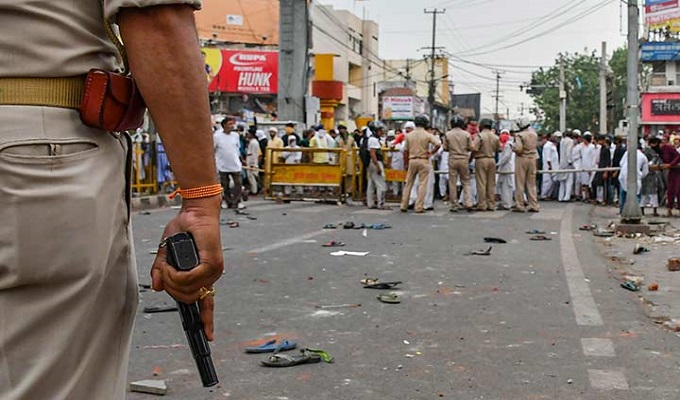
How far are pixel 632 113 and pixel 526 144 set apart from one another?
5.32 m

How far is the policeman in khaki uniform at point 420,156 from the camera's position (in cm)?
1730

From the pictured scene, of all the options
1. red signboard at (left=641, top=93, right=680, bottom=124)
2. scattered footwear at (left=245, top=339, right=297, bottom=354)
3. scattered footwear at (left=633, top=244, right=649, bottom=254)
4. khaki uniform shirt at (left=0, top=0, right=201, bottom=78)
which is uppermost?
red signboard at (left=641, top=93, right=680, bottom=124)

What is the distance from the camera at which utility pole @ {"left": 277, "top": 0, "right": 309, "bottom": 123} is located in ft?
101

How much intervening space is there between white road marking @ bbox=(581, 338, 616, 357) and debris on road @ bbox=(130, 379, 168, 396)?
264 cm

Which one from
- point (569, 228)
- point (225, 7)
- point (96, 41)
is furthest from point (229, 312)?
point (225, 7)

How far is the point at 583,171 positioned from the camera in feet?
73.4

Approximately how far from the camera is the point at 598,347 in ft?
18.9

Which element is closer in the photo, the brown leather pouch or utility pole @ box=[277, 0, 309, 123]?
the brown leather pouch

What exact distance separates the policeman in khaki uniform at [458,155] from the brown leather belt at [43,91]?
16.4m

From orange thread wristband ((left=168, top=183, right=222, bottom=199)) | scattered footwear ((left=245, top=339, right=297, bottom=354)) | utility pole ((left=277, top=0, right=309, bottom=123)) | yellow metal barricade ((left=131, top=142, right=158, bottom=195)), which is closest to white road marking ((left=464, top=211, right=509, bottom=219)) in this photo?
yellow metal barricade ((left=131, top=142, right=158, bottom=195))

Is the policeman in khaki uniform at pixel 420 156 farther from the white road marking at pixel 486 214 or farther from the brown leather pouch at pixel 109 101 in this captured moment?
the brown leather pouch at pixel 109 101

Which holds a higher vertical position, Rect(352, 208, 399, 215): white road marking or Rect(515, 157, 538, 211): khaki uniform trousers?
Rect(515, 157, 538, 211): khaki uniform trousers

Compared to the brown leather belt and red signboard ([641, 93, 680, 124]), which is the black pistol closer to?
the brown leather belt

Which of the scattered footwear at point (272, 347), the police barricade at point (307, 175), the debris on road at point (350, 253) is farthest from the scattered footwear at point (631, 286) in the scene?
the police barricade at point (307, 175)
